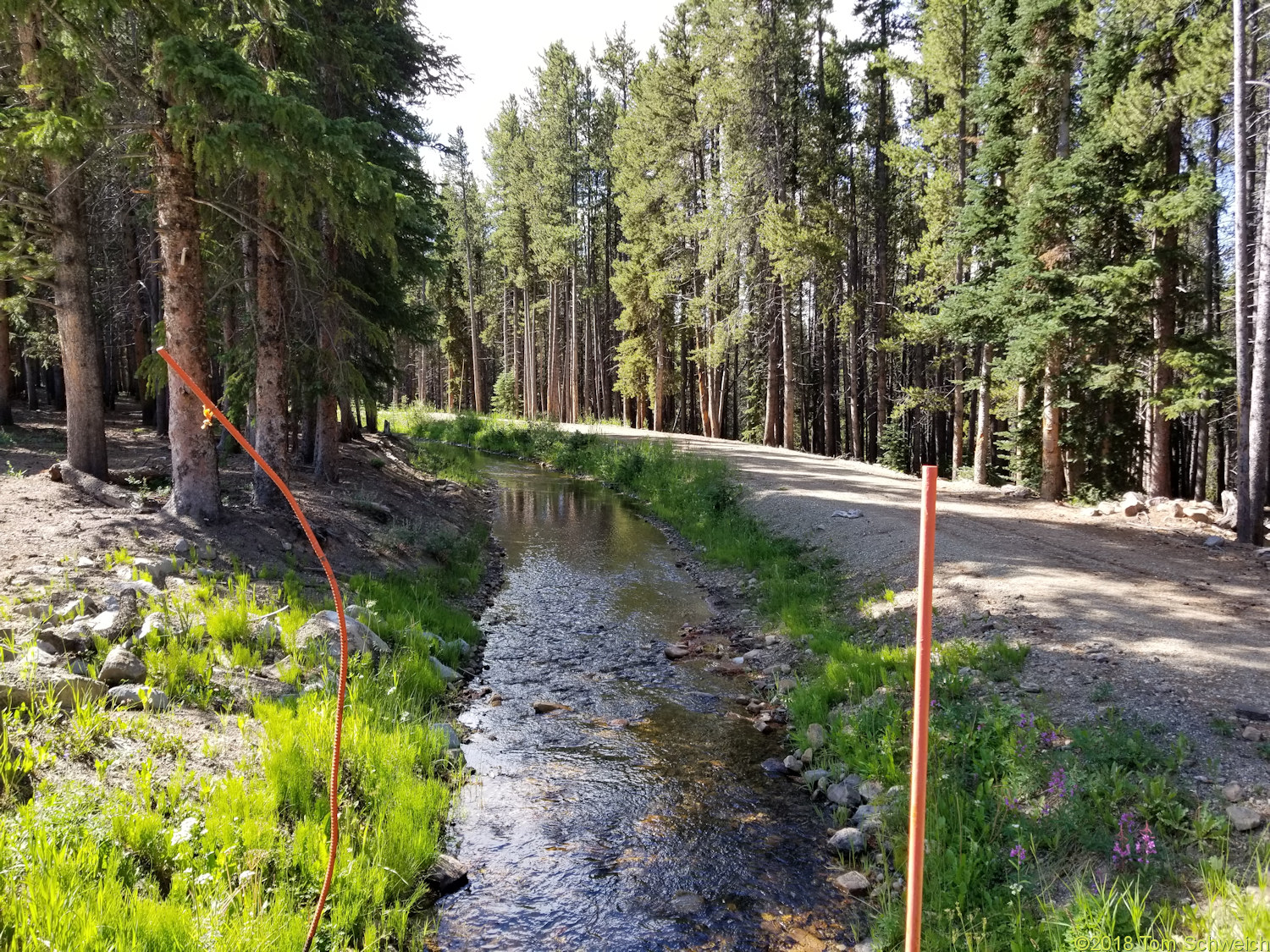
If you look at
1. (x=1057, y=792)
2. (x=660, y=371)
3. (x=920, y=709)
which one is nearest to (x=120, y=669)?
(x=920, y=709)

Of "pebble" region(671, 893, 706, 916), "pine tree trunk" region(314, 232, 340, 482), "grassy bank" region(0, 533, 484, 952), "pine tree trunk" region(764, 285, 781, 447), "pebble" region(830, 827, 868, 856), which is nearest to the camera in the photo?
"grassy bank" region(0, 533, 484, 952)

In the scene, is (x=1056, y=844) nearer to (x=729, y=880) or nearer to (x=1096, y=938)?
(x=1096, y=938)

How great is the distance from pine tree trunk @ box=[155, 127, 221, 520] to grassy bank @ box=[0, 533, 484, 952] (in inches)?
97.8

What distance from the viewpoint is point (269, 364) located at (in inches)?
432

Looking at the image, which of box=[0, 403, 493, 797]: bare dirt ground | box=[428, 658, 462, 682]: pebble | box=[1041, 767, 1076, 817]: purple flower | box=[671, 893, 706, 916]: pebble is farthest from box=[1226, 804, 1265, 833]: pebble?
box=[428, 658, 462, 682]: pebble

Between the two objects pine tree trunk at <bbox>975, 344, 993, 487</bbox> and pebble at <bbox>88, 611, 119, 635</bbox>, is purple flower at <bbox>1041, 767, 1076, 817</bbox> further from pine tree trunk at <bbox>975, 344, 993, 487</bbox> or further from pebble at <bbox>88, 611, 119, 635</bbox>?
pine tree trunk at <bbox>975, 344, 993, 487</bbox>

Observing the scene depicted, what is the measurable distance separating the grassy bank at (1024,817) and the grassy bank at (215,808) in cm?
317

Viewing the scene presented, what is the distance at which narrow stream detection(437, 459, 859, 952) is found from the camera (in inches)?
181

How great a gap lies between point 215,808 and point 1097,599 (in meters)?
8.65

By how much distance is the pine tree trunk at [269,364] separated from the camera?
10.8 meters

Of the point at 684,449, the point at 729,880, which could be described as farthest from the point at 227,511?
the point at 684,449

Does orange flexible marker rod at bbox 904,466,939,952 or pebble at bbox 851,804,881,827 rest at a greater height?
orange flexible marker rod at bbox 904,466,939,952

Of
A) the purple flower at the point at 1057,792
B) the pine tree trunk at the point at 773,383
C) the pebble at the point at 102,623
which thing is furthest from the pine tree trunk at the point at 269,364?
the pine tree trunk at the point at 773,383

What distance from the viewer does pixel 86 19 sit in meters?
8.09
